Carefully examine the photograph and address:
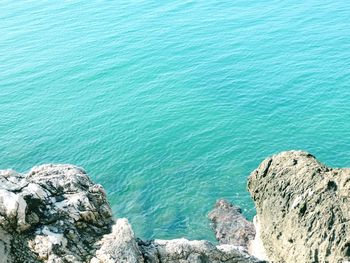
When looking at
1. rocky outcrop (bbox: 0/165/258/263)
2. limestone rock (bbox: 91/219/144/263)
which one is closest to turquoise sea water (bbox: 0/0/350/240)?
rocky outcrop (bbox: 0/165/258/263)

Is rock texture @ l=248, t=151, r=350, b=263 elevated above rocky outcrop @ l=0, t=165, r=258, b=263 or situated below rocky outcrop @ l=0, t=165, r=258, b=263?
below

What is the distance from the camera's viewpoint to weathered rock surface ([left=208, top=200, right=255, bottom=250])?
37.8 metres

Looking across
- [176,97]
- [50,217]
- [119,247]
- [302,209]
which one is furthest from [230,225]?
[176,97]

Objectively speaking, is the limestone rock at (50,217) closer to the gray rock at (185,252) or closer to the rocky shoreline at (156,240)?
the rocky shoreline at (156,240)

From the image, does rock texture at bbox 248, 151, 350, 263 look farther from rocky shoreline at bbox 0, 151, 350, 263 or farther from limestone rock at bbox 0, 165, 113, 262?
limestone rock at bbox 0, 165, 113, 262

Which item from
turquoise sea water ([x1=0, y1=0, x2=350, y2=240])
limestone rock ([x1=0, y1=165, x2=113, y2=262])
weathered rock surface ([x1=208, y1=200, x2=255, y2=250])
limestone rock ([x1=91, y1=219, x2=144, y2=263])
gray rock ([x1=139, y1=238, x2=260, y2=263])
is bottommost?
weathered rock surface ([x1=208, y1=200, x2=255, y2=250])

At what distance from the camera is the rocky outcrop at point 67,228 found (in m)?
16.4

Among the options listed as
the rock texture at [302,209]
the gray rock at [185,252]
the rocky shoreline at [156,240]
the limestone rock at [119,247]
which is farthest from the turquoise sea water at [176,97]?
the limestone rock at [119,247]

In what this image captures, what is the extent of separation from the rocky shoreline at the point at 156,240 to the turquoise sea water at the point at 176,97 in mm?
14694

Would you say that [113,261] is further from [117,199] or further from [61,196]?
[117,199]

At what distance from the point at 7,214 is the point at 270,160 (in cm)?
1798

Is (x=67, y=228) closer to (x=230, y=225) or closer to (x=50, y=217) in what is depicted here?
(x=50, y=217)

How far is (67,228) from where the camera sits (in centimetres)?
1738

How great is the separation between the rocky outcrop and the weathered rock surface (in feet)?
56.8
